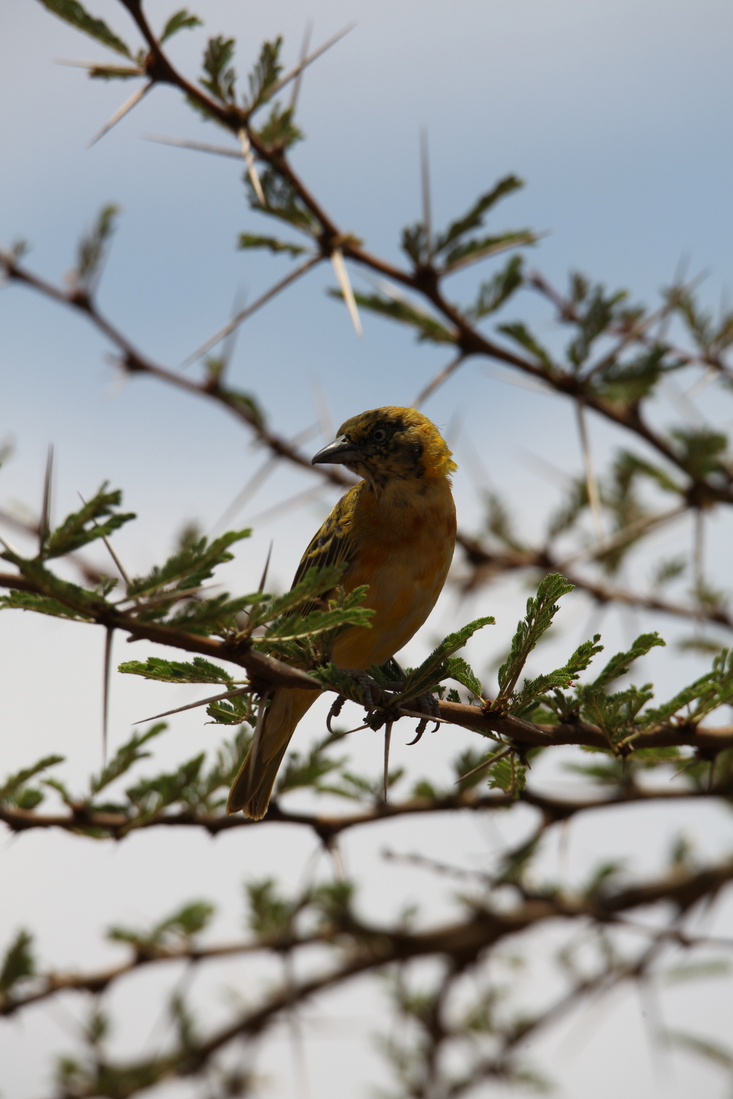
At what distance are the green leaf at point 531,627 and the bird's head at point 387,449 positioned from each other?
2.49 meters

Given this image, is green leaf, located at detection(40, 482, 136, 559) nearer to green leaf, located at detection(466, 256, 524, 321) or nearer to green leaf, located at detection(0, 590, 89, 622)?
green leaf, located at detection(0, 590, 89, 622)

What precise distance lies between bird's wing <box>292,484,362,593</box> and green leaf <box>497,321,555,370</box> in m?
1.28

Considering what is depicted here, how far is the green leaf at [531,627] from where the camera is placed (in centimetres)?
248

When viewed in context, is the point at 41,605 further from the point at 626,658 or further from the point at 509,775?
the point at 509,775

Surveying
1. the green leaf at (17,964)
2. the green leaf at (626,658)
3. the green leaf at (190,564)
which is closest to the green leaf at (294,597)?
the green leaf at (190,564)

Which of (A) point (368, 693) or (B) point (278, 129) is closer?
(A) point (368, 693)

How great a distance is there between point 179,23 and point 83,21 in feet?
1.14

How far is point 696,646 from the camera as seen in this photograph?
5246 millimetres

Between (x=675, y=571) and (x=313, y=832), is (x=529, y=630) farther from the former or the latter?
(x=675, y=571)

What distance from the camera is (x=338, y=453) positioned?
198 inches

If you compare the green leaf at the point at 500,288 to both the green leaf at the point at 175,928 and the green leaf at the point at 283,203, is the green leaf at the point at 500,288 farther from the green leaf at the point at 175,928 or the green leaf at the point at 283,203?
the green leaf at the point at 175,928

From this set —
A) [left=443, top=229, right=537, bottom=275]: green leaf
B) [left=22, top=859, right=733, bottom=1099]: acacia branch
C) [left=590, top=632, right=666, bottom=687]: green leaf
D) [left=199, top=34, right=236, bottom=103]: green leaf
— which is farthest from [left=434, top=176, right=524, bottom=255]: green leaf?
[left=22, top=859, right=733, bottom=1099]: acacia branch

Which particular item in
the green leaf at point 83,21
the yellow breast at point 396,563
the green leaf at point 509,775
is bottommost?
the green leaf at point 509,775

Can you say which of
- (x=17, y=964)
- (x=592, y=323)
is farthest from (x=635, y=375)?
(x=17, y=964)
